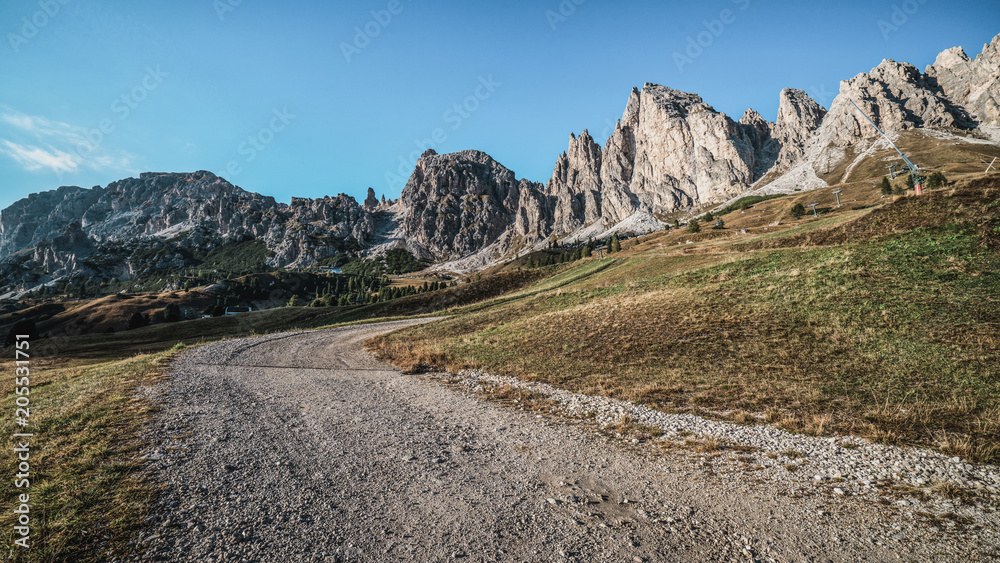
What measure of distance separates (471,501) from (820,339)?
18251 millimetres

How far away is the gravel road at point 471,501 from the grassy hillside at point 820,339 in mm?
4155

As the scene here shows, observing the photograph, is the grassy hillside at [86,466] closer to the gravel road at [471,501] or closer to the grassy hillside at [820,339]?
the gravel road at [471,501]

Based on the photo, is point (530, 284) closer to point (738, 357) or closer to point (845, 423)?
point (738, 357)

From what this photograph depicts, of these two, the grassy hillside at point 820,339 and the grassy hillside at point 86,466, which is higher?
the grassy hillside at point 86,466

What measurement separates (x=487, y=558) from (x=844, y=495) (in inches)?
267

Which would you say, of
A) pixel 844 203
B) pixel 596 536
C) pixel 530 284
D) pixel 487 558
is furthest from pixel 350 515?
pixel 844 203

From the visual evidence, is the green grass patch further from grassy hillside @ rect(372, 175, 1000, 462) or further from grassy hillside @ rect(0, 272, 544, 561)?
grassy hillside @ rect(372, 175, 1000, 462)

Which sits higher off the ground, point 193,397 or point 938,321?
point 193,397

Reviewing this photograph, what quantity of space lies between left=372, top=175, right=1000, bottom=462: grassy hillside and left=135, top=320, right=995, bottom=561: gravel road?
13.6ft

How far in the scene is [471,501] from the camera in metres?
7.25

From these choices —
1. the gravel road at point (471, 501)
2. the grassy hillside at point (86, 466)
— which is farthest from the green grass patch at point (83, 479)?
the gravel road at point (471, 501)

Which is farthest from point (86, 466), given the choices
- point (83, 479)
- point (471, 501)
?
point (471, 501)

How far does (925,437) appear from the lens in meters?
→ 9.04

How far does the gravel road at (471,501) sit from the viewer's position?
18.8ft
